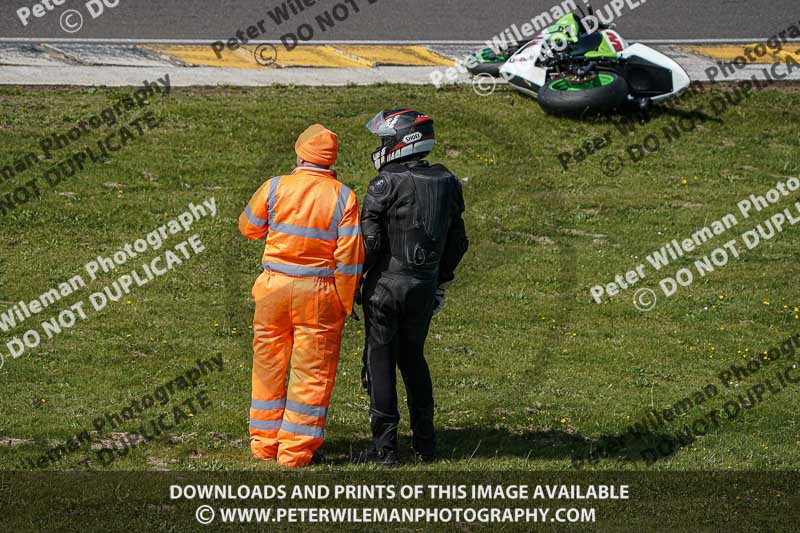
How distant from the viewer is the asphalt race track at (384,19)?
679 inches

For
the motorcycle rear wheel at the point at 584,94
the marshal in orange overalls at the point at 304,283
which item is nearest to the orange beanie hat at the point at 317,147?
the marshal in orange overalls at the point at 304,283

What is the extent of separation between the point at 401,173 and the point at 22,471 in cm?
312

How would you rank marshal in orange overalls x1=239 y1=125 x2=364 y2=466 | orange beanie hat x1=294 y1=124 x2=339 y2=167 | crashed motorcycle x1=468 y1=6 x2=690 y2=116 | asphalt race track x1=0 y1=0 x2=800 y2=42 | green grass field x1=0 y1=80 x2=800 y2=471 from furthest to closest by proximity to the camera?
asphalt race track x1=0 y1=0 x2=800 y2=42, crashed motorcycle x1=468 y1=6 x2=690 y2=116, green grass field x1=0 y1=80 x2=800 y2=471, orange beanie hat x1=294 y1=124 x2=339 y2=167, marshal in orange overalls x1=239 y1=125 x2=364 y2=466

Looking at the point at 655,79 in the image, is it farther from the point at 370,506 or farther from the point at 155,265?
the point at 370,506

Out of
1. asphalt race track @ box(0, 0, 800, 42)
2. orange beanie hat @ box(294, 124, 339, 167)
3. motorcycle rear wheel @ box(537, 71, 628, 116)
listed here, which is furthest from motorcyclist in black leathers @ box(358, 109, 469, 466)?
asphalt race track @ box(0, 0, 800, 42)

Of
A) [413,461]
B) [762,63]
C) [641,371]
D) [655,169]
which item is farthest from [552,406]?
[762,63]

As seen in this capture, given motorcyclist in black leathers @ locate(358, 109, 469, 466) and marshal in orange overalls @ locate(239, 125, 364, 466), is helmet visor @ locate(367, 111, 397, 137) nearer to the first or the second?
motorcyclist in black leathers @ locate(358, 109, 469, 466)

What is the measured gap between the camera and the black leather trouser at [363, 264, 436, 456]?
23.4 ft

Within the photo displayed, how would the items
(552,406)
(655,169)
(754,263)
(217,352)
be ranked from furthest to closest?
(655,169)
(754,263)
(217,352)
(552,406)

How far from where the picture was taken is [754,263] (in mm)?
11992

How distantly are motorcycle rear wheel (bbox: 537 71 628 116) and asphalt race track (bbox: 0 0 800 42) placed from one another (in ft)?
12.9

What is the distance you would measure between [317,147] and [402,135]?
578mm

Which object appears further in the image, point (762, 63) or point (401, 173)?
point (762, 63)

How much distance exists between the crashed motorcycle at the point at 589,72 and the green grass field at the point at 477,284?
31cm
